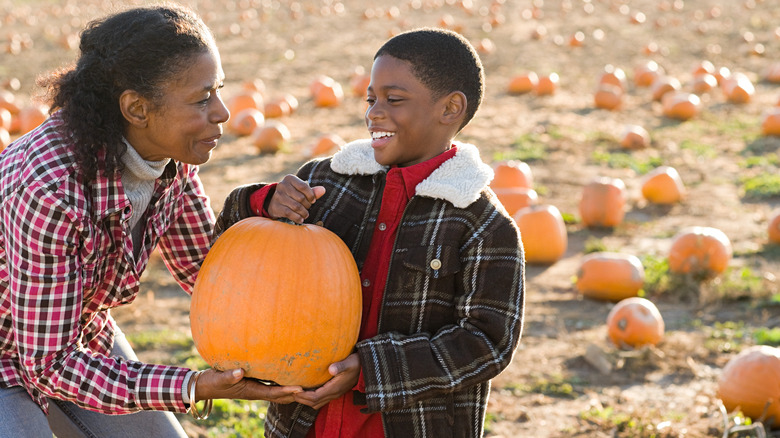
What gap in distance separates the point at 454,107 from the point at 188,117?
95 cm

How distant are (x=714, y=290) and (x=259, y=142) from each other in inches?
224

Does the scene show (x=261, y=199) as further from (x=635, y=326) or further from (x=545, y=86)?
(x=545, y=86)

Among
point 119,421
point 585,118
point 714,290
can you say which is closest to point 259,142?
point 585,118

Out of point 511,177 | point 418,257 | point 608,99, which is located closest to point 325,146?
point 511,177

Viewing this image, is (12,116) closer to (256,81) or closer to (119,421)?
(256,81)

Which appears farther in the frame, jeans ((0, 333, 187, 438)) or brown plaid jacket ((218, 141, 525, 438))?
jeans ((0, 333, 187, 438))

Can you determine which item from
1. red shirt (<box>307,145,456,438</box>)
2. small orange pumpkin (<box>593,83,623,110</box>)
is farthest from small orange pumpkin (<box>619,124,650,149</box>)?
red shirt (<box>307,145,456,438</box>)

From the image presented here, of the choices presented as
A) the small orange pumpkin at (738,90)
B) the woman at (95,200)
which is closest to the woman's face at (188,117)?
the woman at (95,200)

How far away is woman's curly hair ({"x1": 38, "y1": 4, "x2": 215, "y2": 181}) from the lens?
2881mm

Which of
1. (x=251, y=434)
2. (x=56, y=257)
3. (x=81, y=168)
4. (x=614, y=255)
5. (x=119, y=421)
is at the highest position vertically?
(x=81, y=168)


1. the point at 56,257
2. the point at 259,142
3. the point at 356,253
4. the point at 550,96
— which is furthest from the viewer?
the point at 550,96

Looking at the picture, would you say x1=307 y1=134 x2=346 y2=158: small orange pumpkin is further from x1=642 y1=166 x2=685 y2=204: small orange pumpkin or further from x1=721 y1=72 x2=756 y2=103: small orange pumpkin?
x1=721 y1=72 x2=756 y2=103: small orange pumpkin

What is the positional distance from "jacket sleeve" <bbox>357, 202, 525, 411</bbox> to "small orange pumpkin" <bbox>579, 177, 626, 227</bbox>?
5.07m

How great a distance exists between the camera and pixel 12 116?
11.3 m
